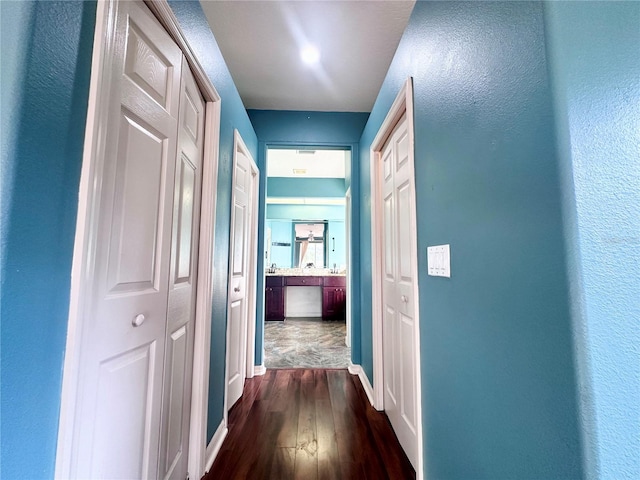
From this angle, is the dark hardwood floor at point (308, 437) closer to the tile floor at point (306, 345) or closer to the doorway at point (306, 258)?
the tile floor at point (306, 345)

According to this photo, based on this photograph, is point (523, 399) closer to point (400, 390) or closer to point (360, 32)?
point (400, 390)

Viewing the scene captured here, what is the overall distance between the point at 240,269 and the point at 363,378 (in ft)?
4.92

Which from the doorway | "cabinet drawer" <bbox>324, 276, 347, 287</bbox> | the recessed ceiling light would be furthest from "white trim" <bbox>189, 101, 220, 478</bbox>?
"cabinet drawer" <bbox>324, 276, 347, 287</bbox>

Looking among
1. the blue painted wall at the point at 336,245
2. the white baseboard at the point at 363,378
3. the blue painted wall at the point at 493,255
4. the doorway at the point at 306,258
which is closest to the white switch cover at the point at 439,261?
the blue painted wall at the point at 493,255

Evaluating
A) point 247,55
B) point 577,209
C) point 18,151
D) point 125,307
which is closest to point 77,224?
point 18,151

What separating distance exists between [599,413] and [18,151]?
48.0 inches

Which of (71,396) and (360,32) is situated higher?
(360,32)

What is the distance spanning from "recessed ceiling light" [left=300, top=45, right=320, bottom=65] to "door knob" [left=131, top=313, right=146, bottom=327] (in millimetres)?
2187

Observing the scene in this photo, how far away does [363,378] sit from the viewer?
2488 mm

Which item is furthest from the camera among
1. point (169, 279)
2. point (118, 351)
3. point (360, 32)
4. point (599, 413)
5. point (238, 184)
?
point (238, 184)

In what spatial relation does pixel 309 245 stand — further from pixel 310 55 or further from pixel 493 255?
pixel 493 255

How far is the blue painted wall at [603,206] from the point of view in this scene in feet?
1.65

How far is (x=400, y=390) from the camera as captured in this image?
1.66 meters

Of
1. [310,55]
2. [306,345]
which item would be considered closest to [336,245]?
[306,345]
